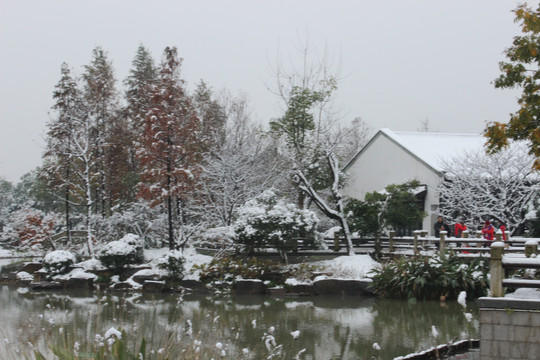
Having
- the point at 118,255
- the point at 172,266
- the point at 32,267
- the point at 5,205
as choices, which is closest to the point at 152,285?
the point at 172,266

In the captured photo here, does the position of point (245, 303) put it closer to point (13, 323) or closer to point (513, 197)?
point (13, 323)

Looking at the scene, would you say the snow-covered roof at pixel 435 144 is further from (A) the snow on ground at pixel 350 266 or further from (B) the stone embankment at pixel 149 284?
(B) the stone embankment at pixel 149 284

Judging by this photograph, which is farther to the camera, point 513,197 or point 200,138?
point 200,138

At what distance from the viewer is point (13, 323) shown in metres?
11.8

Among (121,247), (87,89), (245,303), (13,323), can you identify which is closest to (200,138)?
(87,89)

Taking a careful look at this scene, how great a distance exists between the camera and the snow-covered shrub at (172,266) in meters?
19.1

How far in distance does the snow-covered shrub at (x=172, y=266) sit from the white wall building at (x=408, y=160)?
11239 millimetres

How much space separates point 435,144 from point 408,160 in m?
2.10

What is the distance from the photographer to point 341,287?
17234 mm

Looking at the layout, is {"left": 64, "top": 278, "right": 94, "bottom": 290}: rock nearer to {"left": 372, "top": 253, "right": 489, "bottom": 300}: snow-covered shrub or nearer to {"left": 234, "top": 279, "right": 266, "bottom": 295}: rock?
{"left": 234, "top": 279, "right": 266, "bottom": 295}: rock

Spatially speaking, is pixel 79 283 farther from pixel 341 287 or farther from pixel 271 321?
pixel 271 321

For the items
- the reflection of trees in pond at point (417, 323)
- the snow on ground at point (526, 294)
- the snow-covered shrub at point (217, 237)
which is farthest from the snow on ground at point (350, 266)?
the snow on ground at point (526, 294)

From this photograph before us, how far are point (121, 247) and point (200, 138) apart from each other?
30.1 ft

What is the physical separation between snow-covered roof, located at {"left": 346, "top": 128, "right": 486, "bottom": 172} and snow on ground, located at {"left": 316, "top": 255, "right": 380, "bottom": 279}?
22.2 feet
